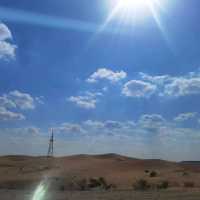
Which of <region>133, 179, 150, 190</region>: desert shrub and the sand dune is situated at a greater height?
the sand dune

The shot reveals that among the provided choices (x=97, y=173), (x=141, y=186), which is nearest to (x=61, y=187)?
(x=141, y=186)

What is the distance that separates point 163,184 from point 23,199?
1274 cm

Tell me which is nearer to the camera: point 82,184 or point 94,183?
point 82,184

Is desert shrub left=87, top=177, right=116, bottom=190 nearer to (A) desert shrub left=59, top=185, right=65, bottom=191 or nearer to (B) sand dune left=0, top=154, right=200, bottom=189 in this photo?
(B) sand dune left=0, top=154, right=200, bottom=189

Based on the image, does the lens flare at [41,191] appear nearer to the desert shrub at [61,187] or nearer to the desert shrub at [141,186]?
the desert shrub at [61,187]

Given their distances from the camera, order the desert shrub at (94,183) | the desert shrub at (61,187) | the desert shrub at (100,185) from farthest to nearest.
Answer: the desert shrub at (94,183) → the desert shrub at (100,185) → the desert shrub at (61,187)

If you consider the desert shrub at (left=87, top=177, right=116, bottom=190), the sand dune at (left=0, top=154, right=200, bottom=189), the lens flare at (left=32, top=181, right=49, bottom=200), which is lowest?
the lens flare at (left=32, top=181, right=49, bottom=200)

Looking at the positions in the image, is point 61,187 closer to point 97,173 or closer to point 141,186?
point 141,186

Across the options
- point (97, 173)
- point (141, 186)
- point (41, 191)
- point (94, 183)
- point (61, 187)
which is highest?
point (97, 173)

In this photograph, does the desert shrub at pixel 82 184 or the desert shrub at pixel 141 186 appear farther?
the desert shrub at pixel 82 184

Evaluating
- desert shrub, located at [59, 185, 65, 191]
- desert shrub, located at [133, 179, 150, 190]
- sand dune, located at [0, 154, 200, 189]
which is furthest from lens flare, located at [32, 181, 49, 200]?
desert shrub, located at [133, 179, 150, 190]

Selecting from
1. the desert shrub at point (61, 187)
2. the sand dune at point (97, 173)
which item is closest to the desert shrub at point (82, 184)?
the desert shrub at point (61, 187)

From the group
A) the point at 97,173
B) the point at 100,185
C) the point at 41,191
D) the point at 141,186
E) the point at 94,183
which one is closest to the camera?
the point at 41,191

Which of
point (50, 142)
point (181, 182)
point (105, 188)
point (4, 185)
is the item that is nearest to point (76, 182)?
point (105, 188)
